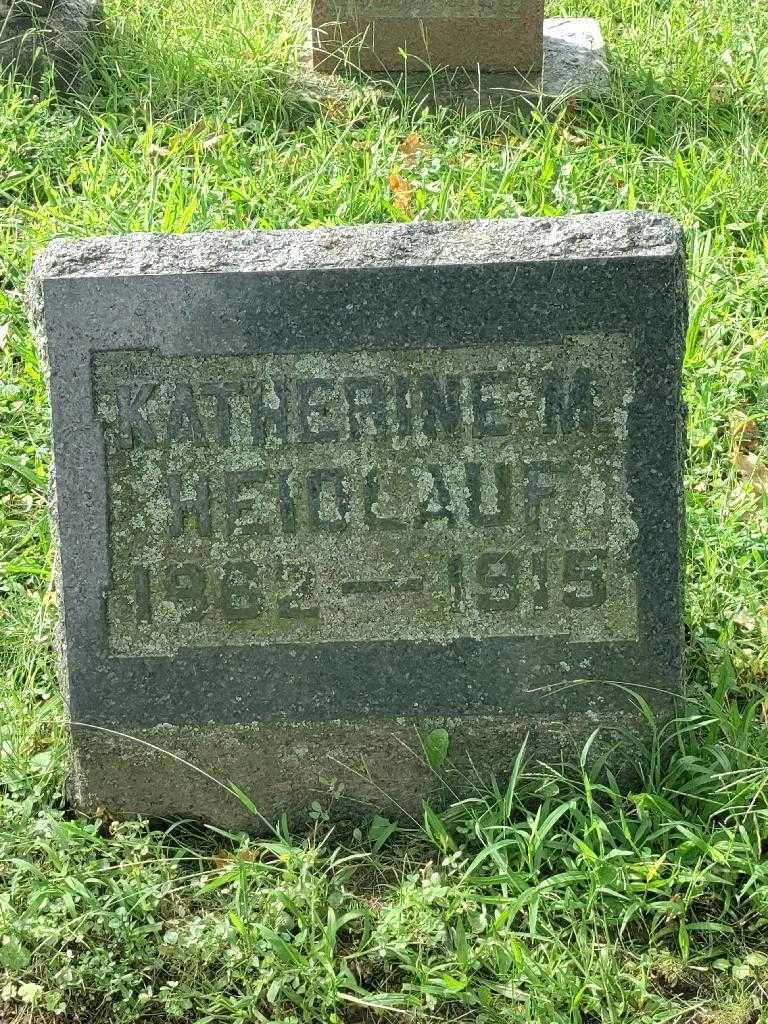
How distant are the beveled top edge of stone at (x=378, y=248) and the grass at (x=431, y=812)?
35.8 inches

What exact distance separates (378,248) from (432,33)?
260 cm

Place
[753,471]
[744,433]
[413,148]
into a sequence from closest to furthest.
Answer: [753,471] < [744,433] < [413,148]

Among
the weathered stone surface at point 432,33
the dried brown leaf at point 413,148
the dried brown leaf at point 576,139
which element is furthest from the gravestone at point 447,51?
the dried brown leaf at point 413,148

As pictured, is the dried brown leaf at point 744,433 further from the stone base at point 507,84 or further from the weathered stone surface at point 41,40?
the weathered stone surface at point 41,40

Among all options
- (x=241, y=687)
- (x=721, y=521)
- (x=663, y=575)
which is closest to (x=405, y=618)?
(x=241, y=687)

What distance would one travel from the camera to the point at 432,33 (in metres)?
4.43

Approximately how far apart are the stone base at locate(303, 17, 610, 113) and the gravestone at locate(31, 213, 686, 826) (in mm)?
2265

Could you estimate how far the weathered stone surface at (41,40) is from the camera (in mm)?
4305

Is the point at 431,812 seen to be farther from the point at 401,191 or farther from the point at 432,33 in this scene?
the point at 432,33

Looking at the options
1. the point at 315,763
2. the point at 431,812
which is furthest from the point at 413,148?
the point at 431,812

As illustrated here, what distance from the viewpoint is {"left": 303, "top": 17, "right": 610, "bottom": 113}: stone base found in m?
4.31

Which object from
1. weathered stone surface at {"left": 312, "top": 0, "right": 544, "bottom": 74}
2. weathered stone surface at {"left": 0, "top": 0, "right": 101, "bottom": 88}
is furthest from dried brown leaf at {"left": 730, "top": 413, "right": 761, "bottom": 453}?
weathered stone surface at {"left": 0, "top": 0, "right": 101, "bottom": 88}

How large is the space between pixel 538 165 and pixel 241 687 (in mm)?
2254

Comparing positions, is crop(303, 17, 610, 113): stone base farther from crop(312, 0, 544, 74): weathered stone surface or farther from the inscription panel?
the inscription panel
